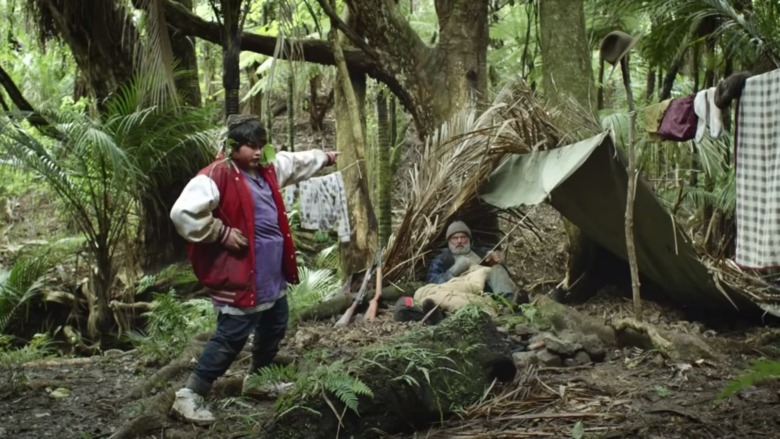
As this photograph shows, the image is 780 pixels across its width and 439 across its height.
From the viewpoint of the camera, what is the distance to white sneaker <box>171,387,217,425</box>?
4184 millimetres

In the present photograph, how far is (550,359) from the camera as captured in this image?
4871mm

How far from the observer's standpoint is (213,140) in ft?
26.5

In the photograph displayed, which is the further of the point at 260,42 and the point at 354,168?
the point at 354,168

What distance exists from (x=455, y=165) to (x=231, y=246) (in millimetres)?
3320

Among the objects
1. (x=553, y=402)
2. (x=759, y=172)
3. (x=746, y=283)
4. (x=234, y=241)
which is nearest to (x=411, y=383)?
(x=553, y=402)

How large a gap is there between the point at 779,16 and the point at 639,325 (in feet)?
10.1

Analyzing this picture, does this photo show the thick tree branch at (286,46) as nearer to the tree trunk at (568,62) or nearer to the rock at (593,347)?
the tree trunk at (568,62)

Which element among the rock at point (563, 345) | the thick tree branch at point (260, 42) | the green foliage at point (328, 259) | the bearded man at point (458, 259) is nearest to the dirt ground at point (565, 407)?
the rock at point (563, 345)

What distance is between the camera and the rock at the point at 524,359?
4741mm

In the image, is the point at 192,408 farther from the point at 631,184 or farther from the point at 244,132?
the point at 631,184

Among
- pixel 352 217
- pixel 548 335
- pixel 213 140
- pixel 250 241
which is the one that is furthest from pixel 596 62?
pixel 250 241

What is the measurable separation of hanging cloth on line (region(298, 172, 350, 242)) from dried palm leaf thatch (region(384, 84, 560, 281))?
1.21m

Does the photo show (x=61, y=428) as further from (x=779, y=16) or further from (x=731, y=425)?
(x=779, y=16)

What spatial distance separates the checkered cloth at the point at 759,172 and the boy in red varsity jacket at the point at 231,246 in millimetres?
2552
